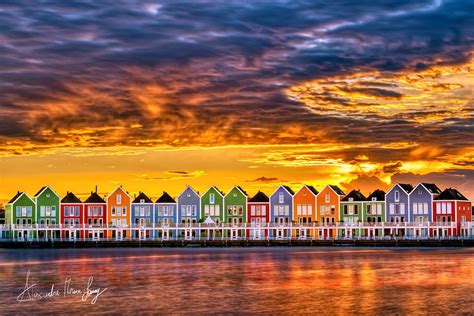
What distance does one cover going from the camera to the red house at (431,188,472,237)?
121062mm

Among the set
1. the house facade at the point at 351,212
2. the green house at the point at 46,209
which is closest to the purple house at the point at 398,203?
the house facade at the point at 351,212

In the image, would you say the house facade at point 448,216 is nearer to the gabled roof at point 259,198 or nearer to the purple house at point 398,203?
the purple house at point 398,203

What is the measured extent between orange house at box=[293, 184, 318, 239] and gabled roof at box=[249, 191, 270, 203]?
447cm

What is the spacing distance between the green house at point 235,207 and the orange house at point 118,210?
15.2 metres

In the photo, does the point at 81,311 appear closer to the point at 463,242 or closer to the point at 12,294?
the point at 12,294

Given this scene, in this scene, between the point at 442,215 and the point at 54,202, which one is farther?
the point at 54,202

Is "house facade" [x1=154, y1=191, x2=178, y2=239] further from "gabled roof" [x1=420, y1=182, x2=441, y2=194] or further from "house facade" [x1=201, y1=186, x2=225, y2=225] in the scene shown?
"gabled roof" [x1=420, y1=182, x2=441, y2=194]

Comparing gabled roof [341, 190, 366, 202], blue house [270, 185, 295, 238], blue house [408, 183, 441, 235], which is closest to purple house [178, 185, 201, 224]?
blue house [270, 185, 295, 238]

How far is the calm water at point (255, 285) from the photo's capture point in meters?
45.0

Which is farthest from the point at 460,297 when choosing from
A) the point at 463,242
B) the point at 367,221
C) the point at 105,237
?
the point at 105,237

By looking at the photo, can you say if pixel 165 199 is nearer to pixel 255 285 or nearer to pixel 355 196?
pixel 355 196

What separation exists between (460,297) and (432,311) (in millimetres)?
6246

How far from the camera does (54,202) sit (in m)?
132

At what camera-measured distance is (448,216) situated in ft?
400
